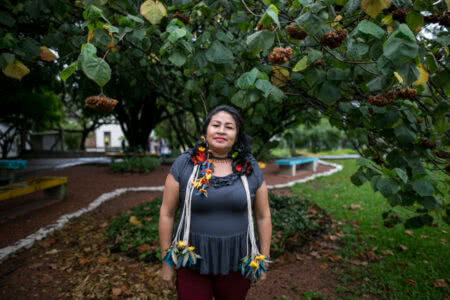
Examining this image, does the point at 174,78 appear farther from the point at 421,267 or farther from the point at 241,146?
the point at 421,267

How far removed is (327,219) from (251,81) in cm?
417

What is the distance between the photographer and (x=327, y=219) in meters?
5.05

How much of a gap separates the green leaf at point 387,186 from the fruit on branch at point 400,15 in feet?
3.11

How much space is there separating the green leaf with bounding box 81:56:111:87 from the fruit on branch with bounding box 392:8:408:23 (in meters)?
1.49

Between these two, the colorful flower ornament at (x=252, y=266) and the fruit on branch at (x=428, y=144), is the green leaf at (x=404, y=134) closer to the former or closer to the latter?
the fruit on branch at (x=428, y=144)

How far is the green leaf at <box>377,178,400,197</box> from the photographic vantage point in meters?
1.68

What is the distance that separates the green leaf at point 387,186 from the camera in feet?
5.53

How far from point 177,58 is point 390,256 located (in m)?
3.94

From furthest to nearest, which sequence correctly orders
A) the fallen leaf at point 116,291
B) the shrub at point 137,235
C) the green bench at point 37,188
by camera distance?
the green bench at point 37,188 < the shrub at point 137,235 < the fallen leaf at point 116,291

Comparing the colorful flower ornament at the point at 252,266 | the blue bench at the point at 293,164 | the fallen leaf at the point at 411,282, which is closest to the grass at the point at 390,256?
the fallen leaf at the point at 411,282

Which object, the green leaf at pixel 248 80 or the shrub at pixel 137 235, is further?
the shrub at pixel 137 235

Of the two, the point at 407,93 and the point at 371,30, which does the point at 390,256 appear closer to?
the point at 407,93

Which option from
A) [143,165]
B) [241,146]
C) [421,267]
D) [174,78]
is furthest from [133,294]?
[143,165]

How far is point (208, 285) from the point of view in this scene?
172 centimetres
